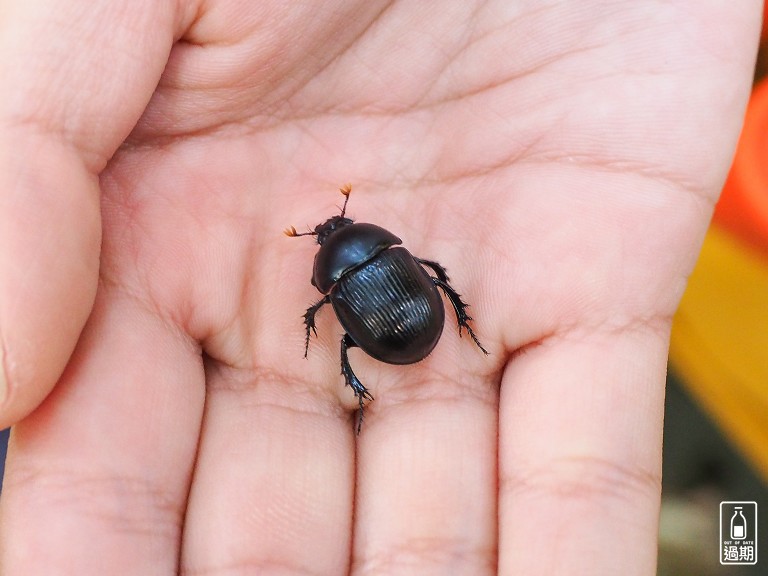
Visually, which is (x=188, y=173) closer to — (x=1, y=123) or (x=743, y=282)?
(x=1, y=123)

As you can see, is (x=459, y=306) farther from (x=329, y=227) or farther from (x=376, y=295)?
(x=329, y=227)

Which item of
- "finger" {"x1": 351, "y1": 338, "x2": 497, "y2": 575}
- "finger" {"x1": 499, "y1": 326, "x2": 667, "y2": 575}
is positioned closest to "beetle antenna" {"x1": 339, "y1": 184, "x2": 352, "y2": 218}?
"finger" {"x1": 351, "y1": 338, "x2": 497, "y2": 575}

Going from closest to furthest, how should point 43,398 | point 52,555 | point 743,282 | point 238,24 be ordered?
point 52,555 < point 43,398 < point 238,24 < point 743,282

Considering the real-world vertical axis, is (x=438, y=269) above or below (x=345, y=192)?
below

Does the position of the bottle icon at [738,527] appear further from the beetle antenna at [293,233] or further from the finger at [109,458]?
the finger at [109,458]

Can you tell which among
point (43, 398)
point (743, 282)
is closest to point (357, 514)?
point (43, 398)

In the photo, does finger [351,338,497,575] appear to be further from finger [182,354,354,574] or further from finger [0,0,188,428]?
finger [0,0,188,428]

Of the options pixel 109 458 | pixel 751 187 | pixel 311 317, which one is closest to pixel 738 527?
pixel 751 187
